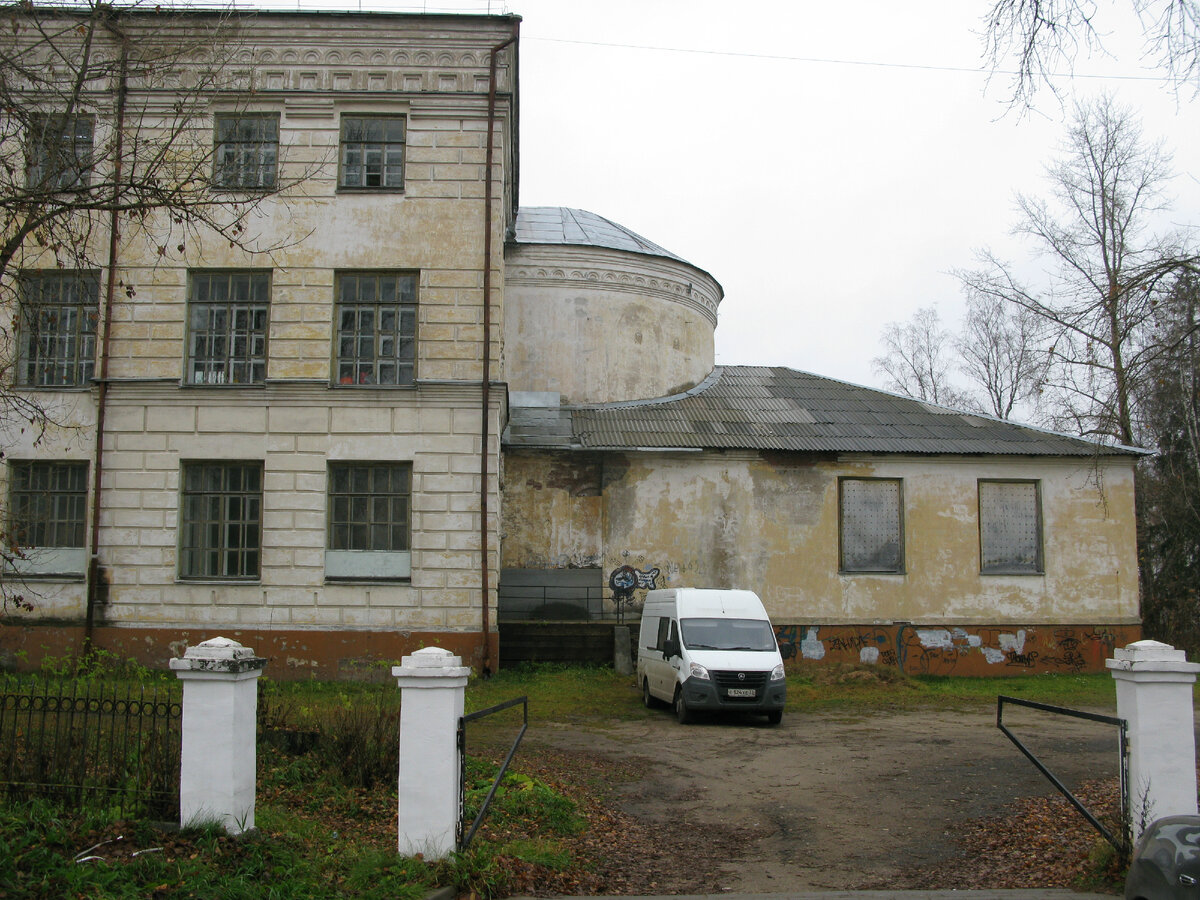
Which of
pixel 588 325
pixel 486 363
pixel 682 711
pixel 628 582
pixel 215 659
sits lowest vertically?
pixel 682 711

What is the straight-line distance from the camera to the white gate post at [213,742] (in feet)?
22.1

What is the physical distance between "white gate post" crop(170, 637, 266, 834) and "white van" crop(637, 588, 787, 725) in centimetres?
894

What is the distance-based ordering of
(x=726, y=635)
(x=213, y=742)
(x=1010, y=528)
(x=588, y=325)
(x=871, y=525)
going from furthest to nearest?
(x=588, y=325), (x=1010, y=528), (x=871, y=525), (x=726, y=635), (x=213, y=742)

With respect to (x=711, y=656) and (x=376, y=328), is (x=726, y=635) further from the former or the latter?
(x=376, y=328)

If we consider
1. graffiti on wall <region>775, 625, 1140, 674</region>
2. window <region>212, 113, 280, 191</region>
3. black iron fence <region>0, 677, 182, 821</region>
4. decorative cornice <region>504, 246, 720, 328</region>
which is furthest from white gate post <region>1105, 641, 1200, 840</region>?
decorative cornice <region>504, 246, 720, 328</region>

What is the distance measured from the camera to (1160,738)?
6.94m

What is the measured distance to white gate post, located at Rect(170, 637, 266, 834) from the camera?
6.75 metres

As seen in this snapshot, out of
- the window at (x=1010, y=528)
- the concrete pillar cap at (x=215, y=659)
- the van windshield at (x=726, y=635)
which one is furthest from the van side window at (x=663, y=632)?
the concrete pillar cap at (x=215, y=659)

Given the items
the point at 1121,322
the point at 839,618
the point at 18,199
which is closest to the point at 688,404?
the point at 839,618

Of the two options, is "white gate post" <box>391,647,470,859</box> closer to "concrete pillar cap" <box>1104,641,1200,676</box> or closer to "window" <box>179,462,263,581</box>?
"concrete pillar cap" <box>1104,641,1200,676</box>

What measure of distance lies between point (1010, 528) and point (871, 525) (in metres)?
3.18

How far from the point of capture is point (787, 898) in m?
6.65

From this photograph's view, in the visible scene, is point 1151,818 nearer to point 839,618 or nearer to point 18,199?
point 18,199

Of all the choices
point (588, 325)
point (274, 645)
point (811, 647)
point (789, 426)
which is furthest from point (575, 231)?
point (274, 645)
